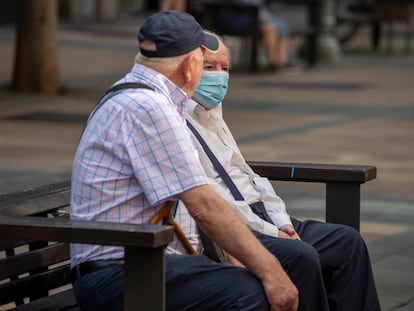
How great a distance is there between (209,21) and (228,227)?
45.7 feet

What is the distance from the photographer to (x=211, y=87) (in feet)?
15.4

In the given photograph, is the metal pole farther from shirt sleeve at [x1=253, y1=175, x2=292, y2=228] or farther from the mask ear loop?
the mask ear loop

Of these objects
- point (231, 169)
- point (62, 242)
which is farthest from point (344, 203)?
point (62, 242)

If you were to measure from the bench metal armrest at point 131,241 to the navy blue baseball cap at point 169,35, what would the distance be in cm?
63

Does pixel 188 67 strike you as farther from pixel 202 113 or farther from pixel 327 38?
pixel 327 38

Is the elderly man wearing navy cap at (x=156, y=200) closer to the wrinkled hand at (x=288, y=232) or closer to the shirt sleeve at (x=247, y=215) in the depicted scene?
the shirt sleeve at (x=247, y=215)

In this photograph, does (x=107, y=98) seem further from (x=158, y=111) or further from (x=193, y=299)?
(x=193, y=299)

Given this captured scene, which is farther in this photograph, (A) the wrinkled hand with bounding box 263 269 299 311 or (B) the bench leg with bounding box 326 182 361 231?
(B) the bench leg with bounding box 326 182 361 231

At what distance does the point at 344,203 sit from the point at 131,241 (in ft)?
5.12

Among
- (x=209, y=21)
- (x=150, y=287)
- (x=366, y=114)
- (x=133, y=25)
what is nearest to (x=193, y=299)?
(x=150, y=287)

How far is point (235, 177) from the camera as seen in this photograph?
4676 millimetres

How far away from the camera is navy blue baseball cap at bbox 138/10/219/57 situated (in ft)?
13.0

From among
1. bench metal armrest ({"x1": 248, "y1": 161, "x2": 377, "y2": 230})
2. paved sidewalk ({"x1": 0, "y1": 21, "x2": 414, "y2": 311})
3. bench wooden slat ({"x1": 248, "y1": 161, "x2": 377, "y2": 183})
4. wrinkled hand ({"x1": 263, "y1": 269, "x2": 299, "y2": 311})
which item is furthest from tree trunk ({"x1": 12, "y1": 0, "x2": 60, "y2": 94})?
wrinkled hand ({"x1": 263, "y1": 269, "x2": 299, "y2": 311})

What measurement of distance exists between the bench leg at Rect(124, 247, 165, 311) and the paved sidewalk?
2112 mm
